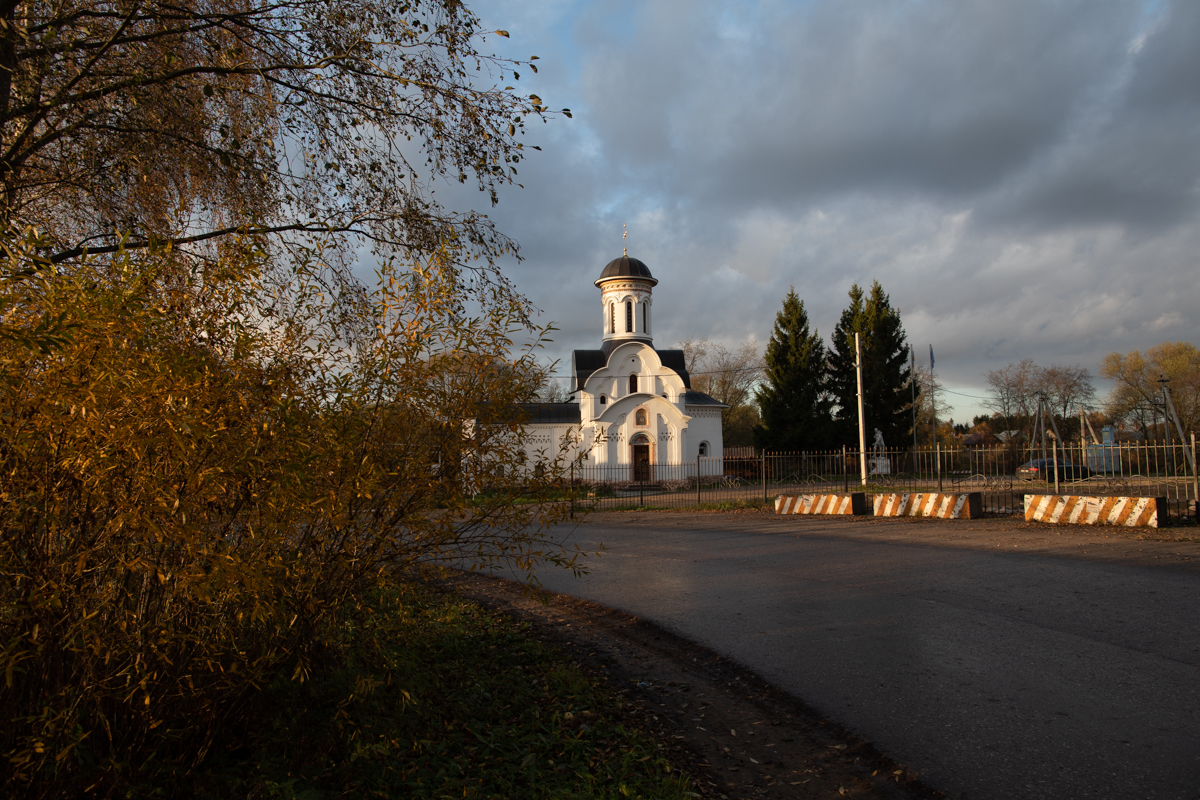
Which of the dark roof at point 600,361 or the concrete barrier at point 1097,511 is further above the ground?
the dark roof at point 600,361

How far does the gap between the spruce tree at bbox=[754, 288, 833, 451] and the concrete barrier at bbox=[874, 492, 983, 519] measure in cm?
2897

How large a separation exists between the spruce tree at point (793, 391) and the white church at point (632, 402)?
18.8 ft

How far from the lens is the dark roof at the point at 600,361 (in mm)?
44250

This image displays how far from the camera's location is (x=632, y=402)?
3972 centimetres

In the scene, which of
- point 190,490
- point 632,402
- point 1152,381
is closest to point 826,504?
point 190,490

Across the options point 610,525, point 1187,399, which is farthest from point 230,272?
point 1187,399

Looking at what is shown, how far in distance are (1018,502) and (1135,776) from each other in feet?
57.1

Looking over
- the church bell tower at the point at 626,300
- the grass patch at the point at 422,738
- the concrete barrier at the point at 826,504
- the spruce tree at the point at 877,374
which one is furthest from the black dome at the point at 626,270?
the grass patch at the point at 422,738

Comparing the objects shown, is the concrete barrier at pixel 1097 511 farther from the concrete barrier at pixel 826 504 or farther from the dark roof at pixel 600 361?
the dark roof at pixel 600 361

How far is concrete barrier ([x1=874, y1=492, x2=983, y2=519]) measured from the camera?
16078mm

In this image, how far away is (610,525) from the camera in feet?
63.6

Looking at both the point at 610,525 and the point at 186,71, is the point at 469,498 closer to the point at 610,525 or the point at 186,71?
the point at 186,71

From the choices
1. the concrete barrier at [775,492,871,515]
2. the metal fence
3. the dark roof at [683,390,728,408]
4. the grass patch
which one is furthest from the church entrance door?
the grass patch

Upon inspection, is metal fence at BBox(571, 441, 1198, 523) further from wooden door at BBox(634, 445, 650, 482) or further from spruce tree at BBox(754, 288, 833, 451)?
spruce tree at BBox(754, 288, 833, 451)
